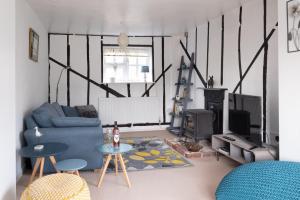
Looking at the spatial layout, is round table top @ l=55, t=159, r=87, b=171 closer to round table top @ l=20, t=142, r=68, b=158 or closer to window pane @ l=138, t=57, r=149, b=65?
round table top @ l=20, t=142, r=68, b=158

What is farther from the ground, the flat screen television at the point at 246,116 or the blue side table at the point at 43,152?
the flat screen television at the point at 246,116

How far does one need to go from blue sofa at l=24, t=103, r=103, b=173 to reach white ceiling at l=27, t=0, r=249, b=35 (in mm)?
1790

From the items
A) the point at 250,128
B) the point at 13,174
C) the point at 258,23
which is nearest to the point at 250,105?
the point at 250,128

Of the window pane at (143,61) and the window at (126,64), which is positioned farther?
the window pane at (143,61)

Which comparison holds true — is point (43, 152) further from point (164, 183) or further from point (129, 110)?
point (129, 110)

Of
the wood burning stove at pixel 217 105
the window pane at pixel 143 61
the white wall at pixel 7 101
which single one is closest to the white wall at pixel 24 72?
the white wall at pixel 7 101

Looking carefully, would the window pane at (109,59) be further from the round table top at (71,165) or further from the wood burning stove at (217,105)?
the round table top at (71,165)

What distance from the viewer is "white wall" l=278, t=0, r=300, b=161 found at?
2.54m

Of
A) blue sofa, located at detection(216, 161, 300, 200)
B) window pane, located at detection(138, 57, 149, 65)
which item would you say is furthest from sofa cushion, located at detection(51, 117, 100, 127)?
window pane, located at detection(138, 57, 149, 65)

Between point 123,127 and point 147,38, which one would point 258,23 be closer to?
point 147,38

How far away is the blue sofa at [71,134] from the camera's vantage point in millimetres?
3461

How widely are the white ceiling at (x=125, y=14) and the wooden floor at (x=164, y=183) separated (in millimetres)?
2531

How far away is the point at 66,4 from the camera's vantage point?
160 inches

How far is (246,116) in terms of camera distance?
3.74m
